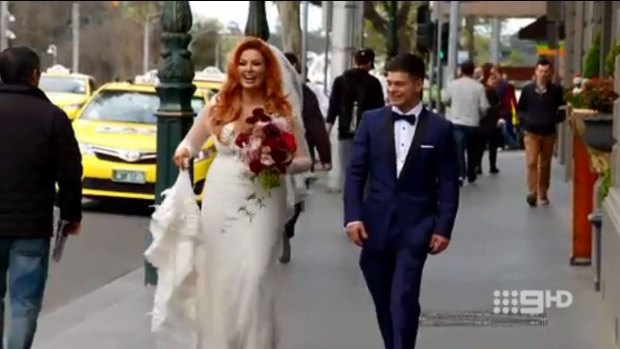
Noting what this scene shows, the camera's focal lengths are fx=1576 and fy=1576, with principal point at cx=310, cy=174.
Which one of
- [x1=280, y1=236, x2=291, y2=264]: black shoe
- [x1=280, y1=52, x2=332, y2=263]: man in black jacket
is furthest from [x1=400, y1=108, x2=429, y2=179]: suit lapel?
[x1=280, y1=236, x2=291, y2=264]: black shoe

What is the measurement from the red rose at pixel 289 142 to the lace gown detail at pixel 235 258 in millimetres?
223

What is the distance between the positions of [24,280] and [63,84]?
86.1 ft

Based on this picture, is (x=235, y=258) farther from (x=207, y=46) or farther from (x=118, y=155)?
(x=207, y=46)

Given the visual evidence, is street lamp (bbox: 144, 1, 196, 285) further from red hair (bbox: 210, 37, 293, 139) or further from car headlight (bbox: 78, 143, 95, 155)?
car headlight (bbox: 78, 143, 95, 155)

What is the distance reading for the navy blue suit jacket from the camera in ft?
26.0

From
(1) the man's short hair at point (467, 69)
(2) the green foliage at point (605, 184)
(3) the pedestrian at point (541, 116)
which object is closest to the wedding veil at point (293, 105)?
(2) the green foliage at point (605, 184)

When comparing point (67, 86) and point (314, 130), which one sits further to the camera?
point (67, 86)

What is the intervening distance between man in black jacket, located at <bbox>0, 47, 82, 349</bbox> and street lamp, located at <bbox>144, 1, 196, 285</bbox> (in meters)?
4.35

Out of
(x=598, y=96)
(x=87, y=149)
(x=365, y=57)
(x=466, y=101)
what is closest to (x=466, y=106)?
(x=466, y=101)

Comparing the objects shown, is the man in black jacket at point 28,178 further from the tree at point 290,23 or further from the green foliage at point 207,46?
the green foliage at point 207,46

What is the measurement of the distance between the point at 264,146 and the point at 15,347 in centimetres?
161

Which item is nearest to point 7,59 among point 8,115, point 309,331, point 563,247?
point 8,115

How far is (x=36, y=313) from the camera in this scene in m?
7.89

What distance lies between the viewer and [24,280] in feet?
25.5
